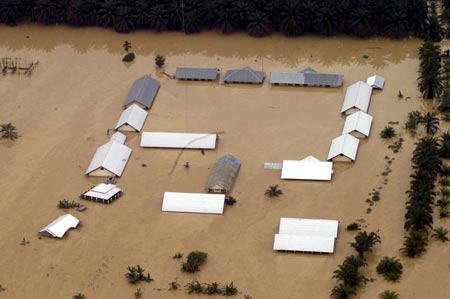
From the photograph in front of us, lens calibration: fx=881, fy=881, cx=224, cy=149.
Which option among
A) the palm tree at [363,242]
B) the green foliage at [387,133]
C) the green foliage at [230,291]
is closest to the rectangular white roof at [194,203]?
the green foliage at [230,291]

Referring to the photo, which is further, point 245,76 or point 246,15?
point 246,15

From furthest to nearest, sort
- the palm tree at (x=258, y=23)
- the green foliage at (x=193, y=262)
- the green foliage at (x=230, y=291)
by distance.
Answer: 1. the palm tree at (x=258, y=23)
2. the green foliage at (x=193, y=262)
3. the green foliage at (x=230, y=291)

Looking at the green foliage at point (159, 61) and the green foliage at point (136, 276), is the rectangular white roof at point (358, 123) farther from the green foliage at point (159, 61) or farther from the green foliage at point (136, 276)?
the green foliage at point (136, 276)

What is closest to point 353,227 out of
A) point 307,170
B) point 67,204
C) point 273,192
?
point 273,192

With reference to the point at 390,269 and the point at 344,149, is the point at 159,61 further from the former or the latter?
the point at 390,269

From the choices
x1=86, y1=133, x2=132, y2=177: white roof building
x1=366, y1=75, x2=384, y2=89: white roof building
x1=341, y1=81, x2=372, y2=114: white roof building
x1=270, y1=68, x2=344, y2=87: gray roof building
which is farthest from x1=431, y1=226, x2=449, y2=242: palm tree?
x1=86, y1=133, x2=132, y2=177: white roof building

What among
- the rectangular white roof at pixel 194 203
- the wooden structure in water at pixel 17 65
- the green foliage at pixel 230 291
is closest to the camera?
the green foliage at pixel 230 291

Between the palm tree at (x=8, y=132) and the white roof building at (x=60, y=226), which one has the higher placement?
the palm tree at (x=8, y=132)

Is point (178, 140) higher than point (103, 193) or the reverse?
higher
